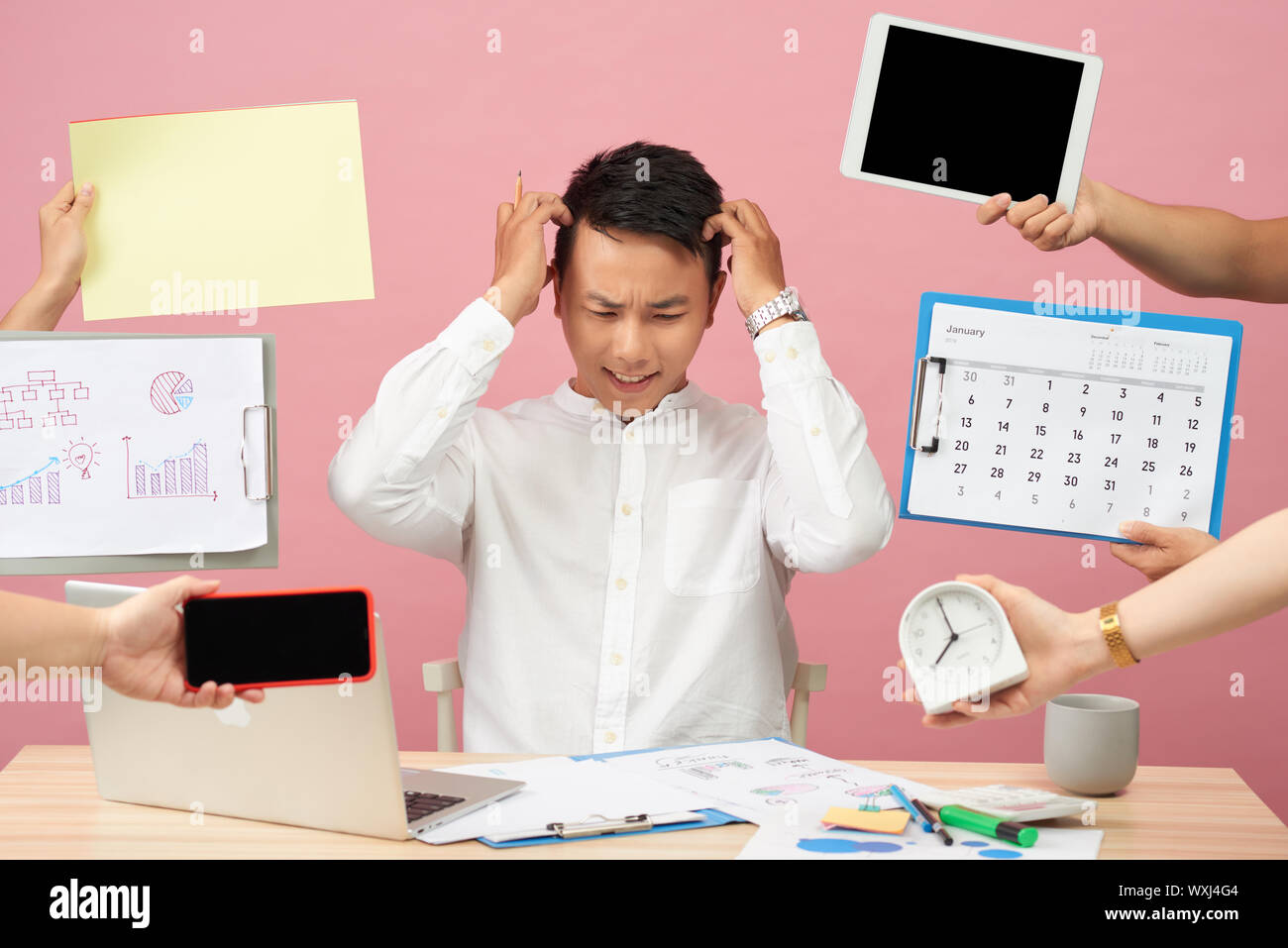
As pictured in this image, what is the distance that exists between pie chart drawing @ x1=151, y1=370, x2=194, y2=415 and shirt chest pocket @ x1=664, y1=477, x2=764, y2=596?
743 millimetres

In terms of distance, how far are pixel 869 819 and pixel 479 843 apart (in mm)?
389

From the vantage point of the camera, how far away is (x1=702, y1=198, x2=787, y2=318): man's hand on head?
1.79 m

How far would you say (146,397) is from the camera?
5.41 feet

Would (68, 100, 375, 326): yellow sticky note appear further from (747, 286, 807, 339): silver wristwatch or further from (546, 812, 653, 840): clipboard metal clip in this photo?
(546, 812, 653, 840): clipboard metal clip

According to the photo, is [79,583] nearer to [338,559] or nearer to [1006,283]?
[338,559]

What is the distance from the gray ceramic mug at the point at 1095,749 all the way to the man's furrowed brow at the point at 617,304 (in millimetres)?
785

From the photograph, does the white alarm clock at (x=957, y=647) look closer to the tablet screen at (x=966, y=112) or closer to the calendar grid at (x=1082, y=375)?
the calendar grid at (x=1082, y=375)

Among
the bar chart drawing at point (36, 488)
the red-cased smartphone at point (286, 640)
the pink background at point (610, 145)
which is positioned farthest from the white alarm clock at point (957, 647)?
the pink background at point (610, 145)

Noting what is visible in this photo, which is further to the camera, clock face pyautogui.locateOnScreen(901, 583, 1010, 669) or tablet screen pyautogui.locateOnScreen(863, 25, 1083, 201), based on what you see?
tablet screen pyautogui.locateOnScreen(863, 25, 1083, 201)

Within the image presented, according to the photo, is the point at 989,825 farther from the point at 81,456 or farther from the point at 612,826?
the point at 81,456

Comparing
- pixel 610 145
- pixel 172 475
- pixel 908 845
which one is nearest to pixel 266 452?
pixel 172 475

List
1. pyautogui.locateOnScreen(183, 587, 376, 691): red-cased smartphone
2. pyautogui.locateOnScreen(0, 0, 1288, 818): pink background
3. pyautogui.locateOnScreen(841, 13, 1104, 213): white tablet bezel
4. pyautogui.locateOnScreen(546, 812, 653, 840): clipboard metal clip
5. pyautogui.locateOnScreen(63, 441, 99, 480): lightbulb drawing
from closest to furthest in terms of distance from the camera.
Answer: pyautogui.locateOnScreen(183, 587, 376, 691): red-cased smartphone
pyautogui.locateOnScreen(546, 812, 653, 840): clipboard metal clip
pyautogui.locateOnScreen(841, 13, 1104, 213): white tablet bezel
pyautogui.locateOnScreen(63, 441, 99, 480): lightbulb drawing
pyautogui.locateOnScreen(0, 0, 1288, 818): pink background

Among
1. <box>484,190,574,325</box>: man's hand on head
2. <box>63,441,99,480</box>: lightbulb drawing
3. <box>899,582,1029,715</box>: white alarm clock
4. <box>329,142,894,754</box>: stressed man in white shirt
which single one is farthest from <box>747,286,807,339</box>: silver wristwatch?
<box>63,441,99,480</box>: lightbulb drawing
